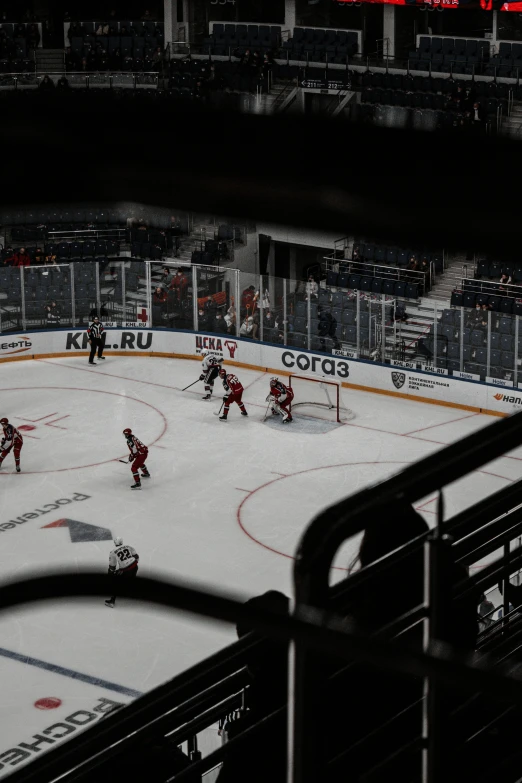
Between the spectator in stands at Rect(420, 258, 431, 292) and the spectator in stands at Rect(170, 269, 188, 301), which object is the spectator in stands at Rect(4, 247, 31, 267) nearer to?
the spectator in stands at Rect(170, 269, 188, 301)

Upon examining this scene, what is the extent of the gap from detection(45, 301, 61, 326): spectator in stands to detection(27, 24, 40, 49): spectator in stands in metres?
12.9

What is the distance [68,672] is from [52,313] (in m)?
14.7

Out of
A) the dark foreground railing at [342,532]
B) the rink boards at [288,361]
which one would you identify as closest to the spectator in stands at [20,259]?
the rink boards at [288,361]

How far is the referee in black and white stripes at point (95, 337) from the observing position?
27.0m

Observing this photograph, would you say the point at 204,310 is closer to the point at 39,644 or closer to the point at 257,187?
the point at 39,644

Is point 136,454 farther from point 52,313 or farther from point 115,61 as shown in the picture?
point 115,61

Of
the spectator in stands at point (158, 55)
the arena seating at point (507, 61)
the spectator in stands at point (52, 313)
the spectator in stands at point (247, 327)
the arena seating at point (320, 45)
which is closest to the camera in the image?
the spectator in stands at point (247, 327)

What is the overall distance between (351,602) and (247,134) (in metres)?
0.64

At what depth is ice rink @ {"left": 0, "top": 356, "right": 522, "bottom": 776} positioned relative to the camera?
14922mm

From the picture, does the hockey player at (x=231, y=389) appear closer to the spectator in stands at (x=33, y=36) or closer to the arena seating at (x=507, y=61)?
the arena seating at (x=507, y=61)

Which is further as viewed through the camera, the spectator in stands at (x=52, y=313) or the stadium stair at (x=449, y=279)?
the stadium stair at (x=449, y=279)

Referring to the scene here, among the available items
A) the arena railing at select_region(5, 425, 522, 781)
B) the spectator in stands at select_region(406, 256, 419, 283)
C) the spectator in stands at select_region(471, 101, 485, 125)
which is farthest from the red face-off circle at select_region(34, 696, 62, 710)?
the spectator in stands at select_region(471, 101, 485, 125)

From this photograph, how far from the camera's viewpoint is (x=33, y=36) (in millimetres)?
38344

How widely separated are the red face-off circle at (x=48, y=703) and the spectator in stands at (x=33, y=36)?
27751 millimetres
